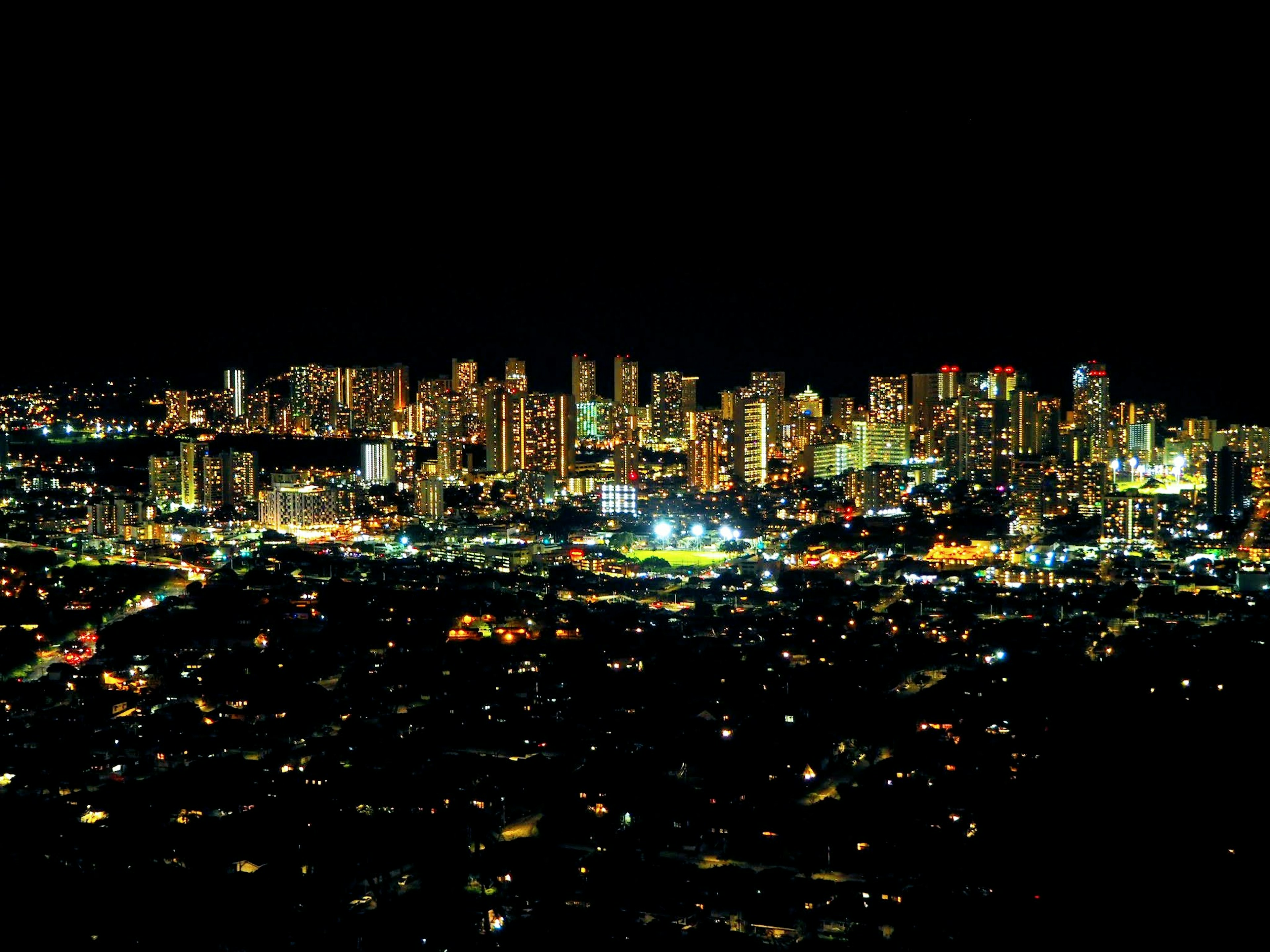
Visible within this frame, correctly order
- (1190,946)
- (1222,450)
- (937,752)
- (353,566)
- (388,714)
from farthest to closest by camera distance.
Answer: (1222,450) → (353,566) → (388,714) → (937,752) → (1190,946)

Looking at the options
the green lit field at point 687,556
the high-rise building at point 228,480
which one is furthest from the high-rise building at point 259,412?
the green lit field at point 687,556

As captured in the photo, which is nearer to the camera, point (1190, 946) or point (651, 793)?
point (1190, 946)

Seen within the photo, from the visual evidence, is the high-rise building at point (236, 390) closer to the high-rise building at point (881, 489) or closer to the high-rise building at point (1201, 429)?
the high-rise building at point (881, 489)

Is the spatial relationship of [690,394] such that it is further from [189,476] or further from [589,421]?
[189,476]

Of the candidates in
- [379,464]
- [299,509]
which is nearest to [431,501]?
[299,509]

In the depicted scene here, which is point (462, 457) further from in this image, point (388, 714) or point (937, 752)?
point (937, 752)

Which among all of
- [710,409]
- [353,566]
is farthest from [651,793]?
[710,409]
